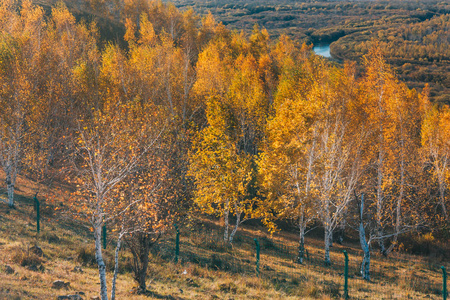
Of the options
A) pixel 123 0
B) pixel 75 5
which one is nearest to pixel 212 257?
pixel 75 5

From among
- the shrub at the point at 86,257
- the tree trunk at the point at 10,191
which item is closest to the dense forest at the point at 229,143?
the tree trunk at the point at 10,191

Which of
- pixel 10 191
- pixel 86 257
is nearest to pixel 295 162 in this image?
pixel 86 257

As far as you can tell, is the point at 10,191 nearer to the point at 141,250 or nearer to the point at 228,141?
the point at 141,250

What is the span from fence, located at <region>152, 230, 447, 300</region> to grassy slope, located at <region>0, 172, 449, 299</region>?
54 mm

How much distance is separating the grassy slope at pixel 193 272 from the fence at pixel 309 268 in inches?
2.1

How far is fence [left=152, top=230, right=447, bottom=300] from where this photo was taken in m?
15.5

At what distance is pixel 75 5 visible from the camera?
85.5 m

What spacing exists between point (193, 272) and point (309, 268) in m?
7.48

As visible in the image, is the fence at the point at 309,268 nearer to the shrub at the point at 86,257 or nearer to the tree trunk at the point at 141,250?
the shrub at the point at 86,257

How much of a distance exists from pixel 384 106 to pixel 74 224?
839 inches

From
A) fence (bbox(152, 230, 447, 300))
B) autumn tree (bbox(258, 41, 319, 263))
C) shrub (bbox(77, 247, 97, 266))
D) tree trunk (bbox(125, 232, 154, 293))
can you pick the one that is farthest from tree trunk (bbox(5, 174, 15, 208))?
autumn tree (bbox(258, 41, 319, 263))

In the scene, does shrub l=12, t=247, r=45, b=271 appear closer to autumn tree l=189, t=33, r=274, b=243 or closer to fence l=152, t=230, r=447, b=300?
fence l=152, t=230, r=447, b=300

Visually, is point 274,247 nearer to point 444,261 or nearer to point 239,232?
point 239,232

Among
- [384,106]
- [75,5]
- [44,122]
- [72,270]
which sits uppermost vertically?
[75,5]
